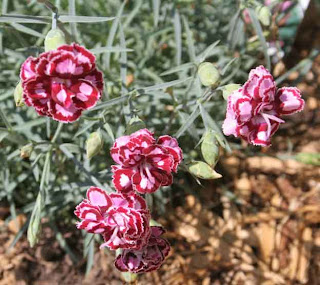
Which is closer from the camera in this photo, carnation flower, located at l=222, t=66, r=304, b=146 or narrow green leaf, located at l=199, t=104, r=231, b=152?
carnation flower, located at l=222, t=66, r=304, b=146

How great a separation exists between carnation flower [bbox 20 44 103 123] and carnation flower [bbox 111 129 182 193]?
106 millimetres

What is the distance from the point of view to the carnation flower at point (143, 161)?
3.19ft

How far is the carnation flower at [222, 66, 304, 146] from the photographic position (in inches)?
38.9

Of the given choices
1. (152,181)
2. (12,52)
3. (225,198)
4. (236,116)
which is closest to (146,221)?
(152,181)

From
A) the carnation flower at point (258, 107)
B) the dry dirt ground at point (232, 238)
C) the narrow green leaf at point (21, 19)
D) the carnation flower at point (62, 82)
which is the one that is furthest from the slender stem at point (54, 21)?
Result: the dry dirt ground at point (232, 238)

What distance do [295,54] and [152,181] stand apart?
4.52 ft

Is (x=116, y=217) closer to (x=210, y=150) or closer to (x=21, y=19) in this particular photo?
(x=210, y=150)

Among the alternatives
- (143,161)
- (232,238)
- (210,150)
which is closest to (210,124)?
(210,150)

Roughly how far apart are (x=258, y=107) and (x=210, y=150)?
143 mm

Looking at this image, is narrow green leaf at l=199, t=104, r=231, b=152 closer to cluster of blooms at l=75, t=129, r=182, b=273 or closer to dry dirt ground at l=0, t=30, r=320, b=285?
cluster of blooms at l=75, t=129, r=182, b=273

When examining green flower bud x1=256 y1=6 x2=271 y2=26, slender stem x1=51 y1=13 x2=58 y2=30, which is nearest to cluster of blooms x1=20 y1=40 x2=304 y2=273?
slender stem x1=51 y1=13 x2=58 y2=30

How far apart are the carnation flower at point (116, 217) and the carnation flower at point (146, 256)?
0.07 metres

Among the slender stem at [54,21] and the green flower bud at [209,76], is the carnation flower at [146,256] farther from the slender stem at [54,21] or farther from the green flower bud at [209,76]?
the slender stem at [54,21]

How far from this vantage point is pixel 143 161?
1013 mm
